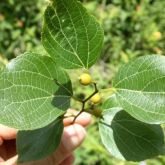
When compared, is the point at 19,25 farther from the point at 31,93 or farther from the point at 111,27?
the point at 31,93

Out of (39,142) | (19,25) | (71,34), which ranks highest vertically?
(71,34)

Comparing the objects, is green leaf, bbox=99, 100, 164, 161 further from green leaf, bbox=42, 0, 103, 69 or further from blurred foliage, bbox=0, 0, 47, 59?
blurred foliage, bbox=0, 0, 47, 59

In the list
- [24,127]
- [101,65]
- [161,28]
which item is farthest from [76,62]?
[161,28]

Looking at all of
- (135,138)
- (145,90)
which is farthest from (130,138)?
(145,90)

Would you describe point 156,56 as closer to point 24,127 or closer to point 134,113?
point 134,113

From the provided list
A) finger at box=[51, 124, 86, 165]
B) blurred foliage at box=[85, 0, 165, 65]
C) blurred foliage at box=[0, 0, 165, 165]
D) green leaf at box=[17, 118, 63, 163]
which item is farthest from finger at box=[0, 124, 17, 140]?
blurred foliage at box=[85, 0, 165, 65]

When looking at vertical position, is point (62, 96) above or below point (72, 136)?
above

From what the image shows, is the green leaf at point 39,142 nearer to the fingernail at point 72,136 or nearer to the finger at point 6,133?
the fingernail at point 72,136
